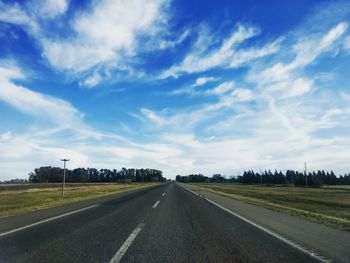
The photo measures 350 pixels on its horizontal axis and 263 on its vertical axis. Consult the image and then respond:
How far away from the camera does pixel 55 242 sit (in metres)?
8.89

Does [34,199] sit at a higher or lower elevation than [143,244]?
higher

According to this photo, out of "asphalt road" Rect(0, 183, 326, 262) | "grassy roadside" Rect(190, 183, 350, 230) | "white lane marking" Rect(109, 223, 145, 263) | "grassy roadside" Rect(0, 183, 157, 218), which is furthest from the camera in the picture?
"grassy roadside" Rect(0, 183, 157, 218)

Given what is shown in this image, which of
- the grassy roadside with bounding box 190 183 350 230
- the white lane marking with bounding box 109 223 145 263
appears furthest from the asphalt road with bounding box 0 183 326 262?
the grassy roadside with bounding box 190 183 350 230

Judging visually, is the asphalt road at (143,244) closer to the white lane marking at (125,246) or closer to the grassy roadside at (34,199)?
the white lane marking at (125,246)

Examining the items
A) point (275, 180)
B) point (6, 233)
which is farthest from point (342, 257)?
point (275, 180)

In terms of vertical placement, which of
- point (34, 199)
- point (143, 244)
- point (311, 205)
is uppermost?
point (34, 199)

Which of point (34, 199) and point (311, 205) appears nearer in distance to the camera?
point (311, 205)

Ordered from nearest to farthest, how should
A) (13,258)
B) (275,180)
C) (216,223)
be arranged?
(13,258), (216,223), (275,180)

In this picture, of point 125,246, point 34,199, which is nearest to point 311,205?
point 34,199

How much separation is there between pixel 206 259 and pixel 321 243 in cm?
378

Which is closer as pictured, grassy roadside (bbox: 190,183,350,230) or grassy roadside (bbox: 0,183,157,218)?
grassy roadside (bbox: 190,183,350,230)

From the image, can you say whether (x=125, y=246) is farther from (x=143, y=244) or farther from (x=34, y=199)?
(x=34, y=199)

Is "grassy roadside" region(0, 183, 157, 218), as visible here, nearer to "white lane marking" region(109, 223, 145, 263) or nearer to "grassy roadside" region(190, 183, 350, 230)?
"white lane marking" region(109, 223, 145, 263)

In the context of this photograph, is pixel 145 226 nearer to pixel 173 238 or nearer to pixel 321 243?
pixel 173 238
